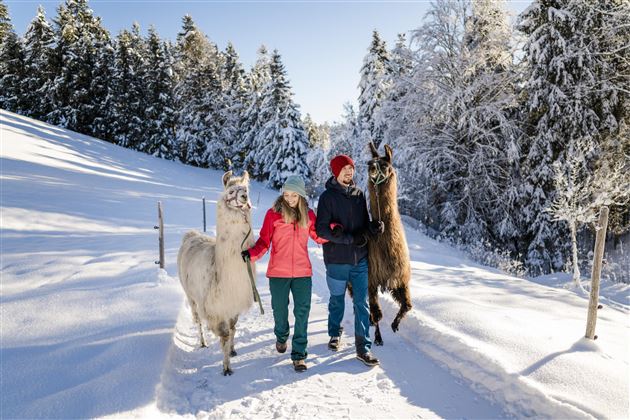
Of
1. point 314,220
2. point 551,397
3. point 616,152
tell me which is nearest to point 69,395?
point 314,220

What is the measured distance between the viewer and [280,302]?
427 cm

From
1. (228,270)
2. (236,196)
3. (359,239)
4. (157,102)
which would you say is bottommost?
(228,270)

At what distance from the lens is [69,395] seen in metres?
3.02

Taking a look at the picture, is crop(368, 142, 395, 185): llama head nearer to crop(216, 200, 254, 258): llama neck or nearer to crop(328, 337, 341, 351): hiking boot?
crop(216, 200, 254, 258): llama neck

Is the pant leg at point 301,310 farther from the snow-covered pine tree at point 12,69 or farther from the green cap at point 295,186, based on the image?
the snow-covered pine tree at point 12,69

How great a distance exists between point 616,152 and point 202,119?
28.8m

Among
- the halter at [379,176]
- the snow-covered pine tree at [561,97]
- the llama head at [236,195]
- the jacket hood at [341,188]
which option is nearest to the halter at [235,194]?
the llama head at [236,195]

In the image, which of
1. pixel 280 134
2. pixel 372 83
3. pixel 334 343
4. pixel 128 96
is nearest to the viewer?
pixel 334 343

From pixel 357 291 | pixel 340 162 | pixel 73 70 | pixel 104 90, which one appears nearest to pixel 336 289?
pixel 357 291

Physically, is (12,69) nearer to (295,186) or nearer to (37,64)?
(37,64)

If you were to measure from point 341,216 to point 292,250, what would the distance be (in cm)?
65

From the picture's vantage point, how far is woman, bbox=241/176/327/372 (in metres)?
4.11

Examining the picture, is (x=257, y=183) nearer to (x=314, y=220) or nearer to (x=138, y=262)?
(x=138, y=262)

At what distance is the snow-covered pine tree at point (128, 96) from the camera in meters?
32.3
